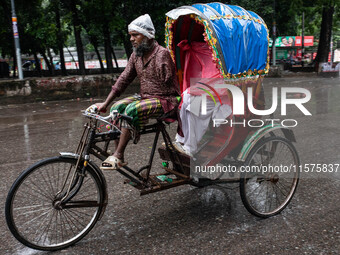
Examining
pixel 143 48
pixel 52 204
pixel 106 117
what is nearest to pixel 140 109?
pixel 106 117

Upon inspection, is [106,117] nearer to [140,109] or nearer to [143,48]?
[140,109]

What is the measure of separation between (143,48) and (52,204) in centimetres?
165

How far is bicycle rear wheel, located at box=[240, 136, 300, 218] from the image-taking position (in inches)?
142

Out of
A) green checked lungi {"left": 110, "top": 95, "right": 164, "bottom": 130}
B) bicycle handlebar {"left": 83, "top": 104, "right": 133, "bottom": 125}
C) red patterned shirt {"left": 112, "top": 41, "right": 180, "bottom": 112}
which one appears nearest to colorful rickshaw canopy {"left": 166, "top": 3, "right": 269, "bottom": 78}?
red patterned shirt {"left": 112, "top": 41, "right": 180, "bottom": 112}

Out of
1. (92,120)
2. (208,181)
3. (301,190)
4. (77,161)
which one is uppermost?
(92,120)

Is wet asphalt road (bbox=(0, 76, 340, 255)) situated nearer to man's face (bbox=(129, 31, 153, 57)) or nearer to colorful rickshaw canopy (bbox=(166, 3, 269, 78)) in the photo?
colorful rickshaw canopy (bbox=(166, 3, 269, 78))

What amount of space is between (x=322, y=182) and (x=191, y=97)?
2194 millimetres

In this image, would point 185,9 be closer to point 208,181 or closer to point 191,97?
point 191,97

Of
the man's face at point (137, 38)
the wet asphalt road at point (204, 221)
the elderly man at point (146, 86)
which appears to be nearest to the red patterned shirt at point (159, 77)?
the elderly man at point (146, 86)

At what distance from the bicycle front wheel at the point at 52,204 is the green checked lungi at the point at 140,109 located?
603mm

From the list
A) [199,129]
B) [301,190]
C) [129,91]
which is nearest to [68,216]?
[199,129]

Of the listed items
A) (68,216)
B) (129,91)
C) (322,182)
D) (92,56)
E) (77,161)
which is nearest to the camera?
(77,161)

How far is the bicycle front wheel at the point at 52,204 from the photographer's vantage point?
A: 293 centimetres

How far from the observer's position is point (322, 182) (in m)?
4.56
